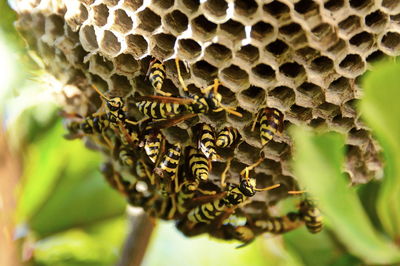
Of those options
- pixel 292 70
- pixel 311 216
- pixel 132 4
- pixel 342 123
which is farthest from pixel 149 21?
pixel 311 216

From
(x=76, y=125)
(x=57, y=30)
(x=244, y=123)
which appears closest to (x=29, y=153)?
(x=76, y=125)

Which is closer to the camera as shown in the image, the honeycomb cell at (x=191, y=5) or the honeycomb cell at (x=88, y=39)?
the honeycomb cell at (x=191, y=5)

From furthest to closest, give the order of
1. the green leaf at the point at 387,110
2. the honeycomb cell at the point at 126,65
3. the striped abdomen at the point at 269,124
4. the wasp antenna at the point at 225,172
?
the wasp antenna at the point at 225,172, the honeycomb cell at the point at 126,65, the striped abdomen at the point at 269,124, the green leaf at the point at 387,110

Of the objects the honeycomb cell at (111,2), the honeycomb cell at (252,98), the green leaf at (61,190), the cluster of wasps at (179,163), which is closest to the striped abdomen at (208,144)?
the cluster of wasps at (179,163)

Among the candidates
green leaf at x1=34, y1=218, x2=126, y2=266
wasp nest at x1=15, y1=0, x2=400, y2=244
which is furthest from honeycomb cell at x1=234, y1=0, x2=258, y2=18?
green leaf at x1=34, y1=218, x2=126, y2=266

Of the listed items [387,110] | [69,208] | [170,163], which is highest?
[387,110]

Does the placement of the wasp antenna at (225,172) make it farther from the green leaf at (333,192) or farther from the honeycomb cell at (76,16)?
the green leaf at (333,192)

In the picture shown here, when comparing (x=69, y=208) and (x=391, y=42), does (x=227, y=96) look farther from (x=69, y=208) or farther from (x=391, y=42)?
(x=69, y=208)
